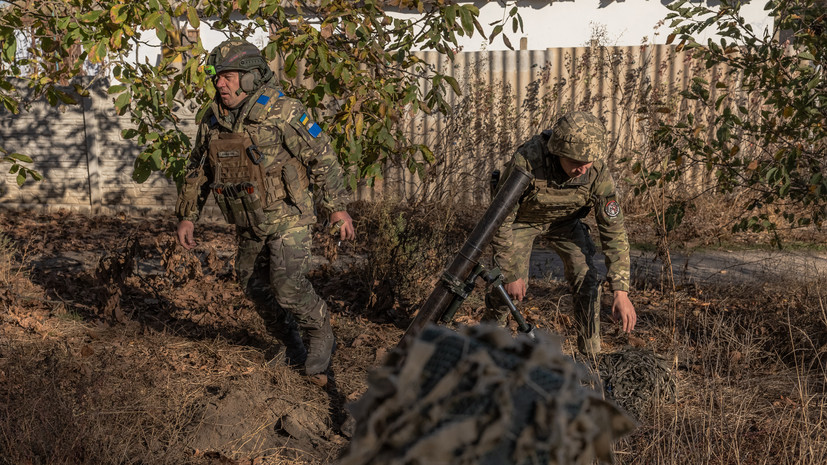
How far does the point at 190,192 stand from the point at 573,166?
7.37ft

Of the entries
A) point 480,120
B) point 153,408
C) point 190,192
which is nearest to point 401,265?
point 190,192

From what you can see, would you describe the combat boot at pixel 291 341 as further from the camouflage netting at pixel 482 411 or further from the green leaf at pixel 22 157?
the camouflage netting at pixel 482 411

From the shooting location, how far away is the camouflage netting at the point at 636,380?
362 centimetres

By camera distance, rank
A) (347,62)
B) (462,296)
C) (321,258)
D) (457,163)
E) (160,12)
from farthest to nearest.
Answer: (457,163) → (321,258) → (347,62) → (160,12) → (462,296)

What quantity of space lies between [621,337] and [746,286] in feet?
4.74

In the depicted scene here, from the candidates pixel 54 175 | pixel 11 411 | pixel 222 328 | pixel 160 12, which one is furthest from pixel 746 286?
pixel 54 175

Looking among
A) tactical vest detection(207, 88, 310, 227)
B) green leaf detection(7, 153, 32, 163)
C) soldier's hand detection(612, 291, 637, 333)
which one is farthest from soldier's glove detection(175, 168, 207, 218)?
soldier's hand detection(612, 291, 637, 333)

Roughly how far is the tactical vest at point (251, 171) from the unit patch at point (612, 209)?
1.78 m

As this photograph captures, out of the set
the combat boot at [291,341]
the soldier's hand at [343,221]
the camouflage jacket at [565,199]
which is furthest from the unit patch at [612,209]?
the combat boot at [291,341]

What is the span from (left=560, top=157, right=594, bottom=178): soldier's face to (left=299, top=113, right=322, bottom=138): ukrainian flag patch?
143 centimetres

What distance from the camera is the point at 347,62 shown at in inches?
170

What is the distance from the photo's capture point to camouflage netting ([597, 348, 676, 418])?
362 cm

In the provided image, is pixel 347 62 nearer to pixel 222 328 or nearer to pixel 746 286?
pixel 222 328

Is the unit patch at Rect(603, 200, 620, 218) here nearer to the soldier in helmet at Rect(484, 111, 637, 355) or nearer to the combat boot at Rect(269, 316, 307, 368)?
the soldier in helmet at Rect(484, 111, 637, 355)
